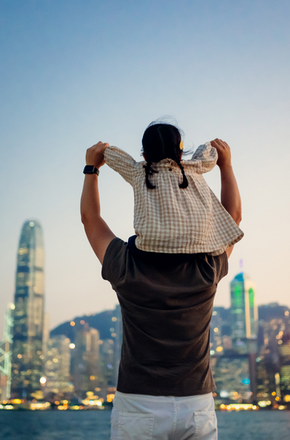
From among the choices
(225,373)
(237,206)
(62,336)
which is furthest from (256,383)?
(237,206)

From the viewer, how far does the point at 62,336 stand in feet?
225

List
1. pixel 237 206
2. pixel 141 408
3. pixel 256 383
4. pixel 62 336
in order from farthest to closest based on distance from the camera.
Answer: pixel 62 336 < pixel 256 383 < pixel 237 206 < pixel 141 408

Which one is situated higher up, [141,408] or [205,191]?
[205,191]

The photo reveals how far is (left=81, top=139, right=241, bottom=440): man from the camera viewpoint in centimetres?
92

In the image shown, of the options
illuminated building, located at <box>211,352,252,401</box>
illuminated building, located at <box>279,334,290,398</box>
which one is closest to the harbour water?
illuminated building, located at <box>211,352,252,401</box>

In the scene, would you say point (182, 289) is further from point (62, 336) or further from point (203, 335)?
point (62, 336)

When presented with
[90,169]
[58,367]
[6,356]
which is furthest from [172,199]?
[6,356]

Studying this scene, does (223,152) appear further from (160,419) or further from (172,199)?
(160,419)

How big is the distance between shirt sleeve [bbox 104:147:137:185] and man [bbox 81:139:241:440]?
17cm

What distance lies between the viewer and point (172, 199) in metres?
0.95

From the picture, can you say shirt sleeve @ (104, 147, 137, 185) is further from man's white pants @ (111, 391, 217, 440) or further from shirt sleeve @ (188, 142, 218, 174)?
man's white pants @ (111, 391, 217, 440)

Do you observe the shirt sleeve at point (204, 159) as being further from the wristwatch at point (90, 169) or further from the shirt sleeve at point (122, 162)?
the wristwatch at point (90, 169)

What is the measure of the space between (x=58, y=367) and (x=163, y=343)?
2688 inches

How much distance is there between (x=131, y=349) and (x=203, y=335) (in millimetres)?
170
